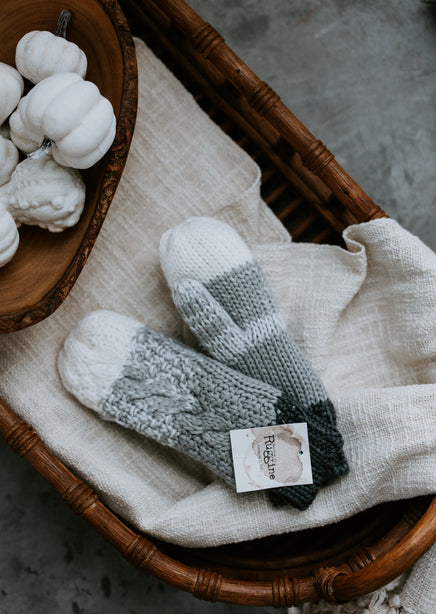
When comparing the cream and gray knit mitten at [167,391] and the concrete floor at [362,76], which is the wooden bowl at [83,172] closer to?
the cream and gray knit mitten at [167,391]

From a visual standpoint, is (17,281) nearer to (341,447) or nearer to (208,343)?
(208,343)

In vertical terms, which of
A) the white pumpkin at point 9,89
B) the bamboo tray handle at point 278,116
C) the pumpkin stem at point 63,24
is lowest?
the bamboo tray handle at point 278,116

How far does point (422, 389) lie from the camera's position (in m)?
0.79

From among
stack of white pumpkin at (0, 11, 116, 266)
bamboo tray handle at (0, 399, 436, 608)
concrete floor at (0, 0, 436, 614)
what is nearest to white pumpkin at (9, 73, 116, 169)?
stack of white pumpkin at (0, 11, 116, 266)

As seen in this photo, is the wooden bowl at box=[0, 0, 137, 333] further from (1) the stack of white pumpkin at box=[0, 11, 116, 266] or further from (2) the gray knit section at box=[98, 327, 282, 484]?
(2) the gray knit section at box=[98, 327, 282, 484]

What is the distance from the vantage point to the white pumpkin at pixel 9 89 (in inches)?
29.7

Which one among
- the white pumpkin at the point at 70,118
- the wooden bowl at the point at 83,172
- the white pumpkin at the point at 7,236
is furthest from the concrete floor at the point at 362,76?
the white pumpkin at the point at 7,236

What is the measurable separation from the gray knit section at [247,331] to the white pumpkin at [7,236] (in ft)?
0.75

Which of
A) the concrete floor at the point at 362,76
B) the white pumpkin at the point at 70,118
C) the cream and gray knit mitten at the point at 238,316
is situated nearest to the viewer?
the white pumpkin at the point at 70,118

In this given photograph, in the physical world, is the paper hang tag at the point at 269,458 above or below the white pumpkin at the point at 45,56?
below

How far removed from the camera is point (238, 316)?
2.75 ft

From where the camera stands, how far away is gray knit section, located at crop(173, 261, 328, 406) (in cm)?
82

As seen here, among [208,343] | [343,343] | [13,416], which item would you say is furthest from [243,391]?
[13,416]

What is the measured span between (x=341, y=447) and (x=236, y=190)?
1.46 feet
